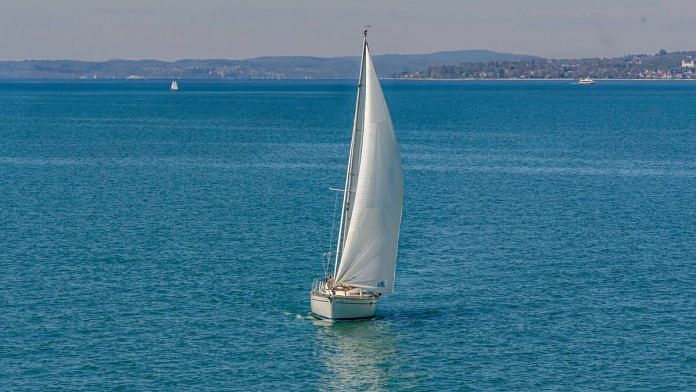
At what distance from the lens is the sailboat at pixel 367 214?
62875 millimetres

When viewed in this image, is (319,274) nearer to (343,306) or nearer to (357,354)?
(343,306)

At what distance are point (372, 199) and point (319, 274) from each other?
12.3m

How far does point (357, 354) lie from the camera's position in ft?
192

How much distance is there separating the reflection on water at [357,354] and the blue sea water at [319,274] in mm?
141

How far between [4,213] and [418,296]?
44.7 m

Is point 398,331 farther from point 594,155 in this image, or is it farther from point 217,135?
point 217,135

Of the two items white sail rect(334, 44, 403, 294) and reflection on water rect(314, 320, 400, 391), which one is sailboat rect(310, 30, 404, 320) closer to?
white sail rect(334, 44, 403, 294)

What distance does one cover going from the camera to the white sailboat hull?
6294 cm

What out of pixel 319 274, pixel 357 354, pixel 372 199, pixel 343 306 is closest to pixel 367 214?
pixel 372 199

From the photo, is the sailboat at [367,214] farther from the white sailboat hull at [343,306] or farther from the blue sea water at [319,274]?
the blue sea water at [319,274]

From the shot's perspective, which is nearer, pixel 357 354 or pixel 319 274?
pixel 357 354

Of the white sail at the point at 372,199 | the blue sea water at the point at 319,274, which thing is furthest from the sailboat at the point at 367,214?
the blue sea water at the point at 319,274

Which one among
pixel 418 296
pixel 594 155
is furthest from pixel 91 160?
pixel 418 296

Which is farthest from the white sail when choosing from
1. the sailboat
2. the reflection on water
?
the reflection on water
